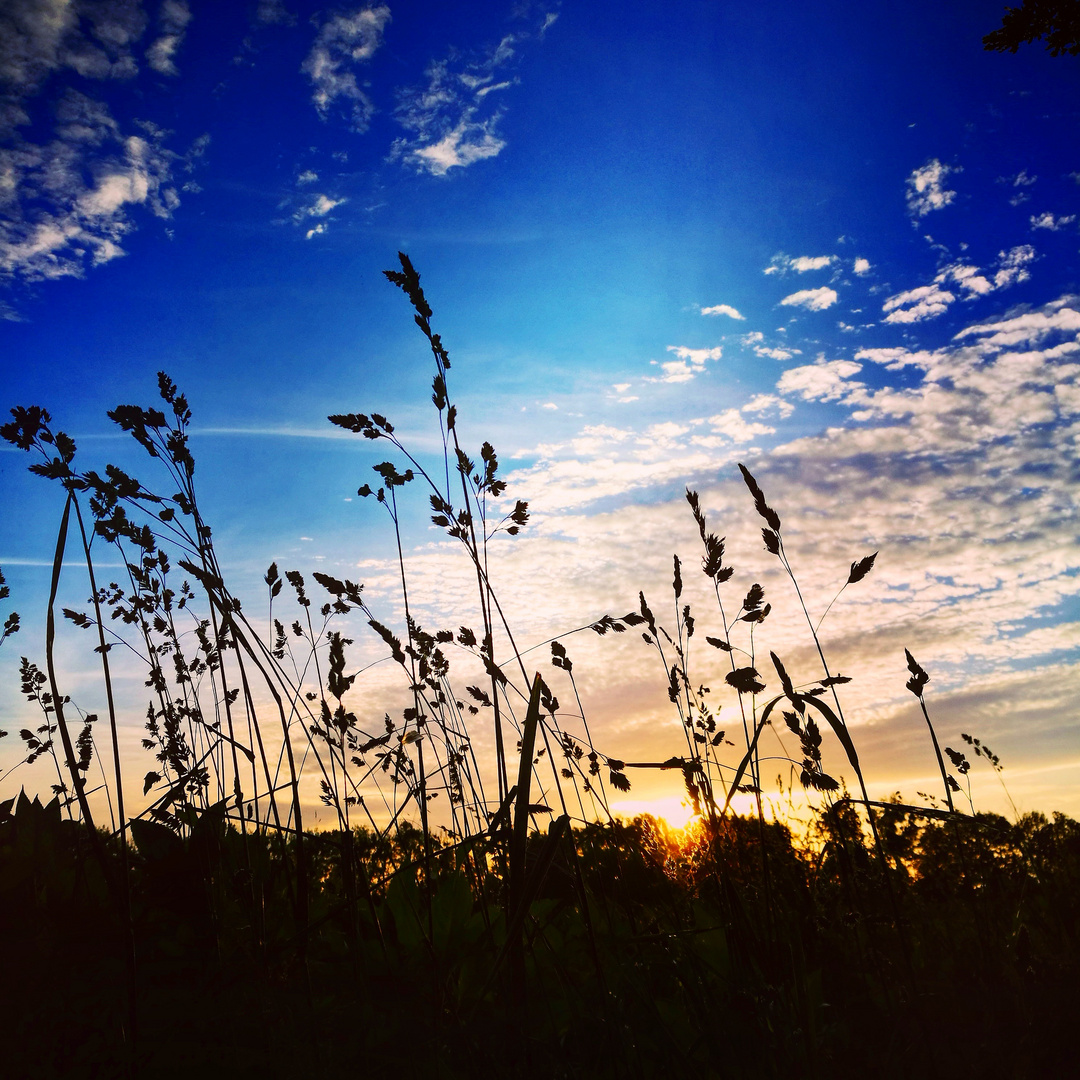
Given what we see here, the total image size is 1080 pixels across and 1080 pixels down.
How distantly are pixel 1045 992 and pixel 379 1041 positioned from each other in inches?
61.2

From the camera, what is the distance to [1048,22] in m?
5.99

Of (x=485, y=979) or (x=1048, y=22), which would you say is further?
(x=1048, y=22)

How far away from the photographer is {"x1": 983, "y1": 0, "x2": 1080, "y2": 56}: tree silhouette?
593 centimetres

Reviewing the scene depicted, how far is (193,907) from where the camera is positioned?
1.89 meters

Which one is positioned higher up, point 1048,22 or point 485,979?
point 1048,22

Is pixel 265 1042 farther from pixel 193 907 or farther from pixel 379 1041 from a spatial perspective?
pixel 193 907

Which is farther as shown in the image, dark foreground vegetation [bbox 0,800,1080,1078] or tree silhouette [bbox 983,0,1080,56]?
tree silhouette [bbox 983,0,1080,56]

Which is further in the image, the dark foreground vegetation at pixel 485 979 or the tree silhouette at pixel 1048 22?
the tree silhouette at pixel 1048 22

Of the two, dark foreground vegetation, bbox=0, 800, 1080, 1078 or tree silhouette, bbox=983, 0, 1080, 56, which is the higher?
tree silhouette, bbox=983, 0, 1080, 56

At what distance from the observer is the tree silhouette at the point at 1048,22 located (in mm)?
5926

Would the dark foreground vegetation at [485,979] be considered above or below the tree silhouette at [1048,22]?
below

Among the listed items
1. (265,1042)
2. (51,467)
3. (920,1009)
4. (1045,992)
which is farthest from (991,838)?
(51,467)

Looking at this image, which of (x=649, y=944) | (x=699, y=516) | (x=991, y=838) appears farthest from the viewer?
(x=991, y=838)

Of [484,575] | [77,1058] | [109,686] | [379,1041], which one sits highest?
[484,575]
